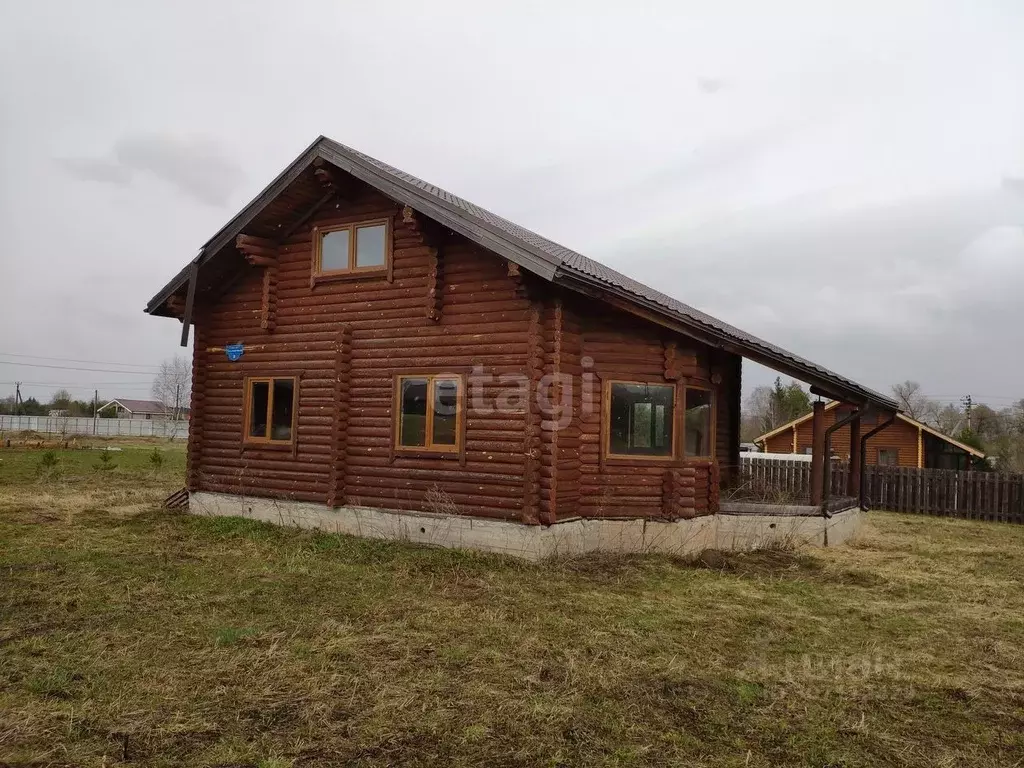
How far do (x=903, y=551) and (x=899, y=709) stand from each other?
8691 millimetres

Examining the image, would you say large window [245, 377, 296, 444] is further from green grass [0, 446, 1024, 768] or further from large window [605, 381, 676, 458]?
large window [605, 381, 676, 458]

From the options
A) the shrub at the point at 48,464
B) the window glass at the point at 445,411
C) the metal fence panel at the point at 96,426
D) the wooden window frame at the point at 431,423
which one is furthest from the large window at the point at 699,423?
the metal fence panel at the point at 96,426

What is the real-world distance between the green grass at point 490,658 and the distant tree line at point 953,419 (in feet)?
68.5

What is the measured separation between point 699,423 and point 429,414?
14.7 ft

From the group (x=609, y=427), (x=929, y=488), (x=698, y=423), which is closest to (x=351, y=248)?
(x=609, y=427)

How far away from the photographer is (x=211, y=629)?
6.74 metres

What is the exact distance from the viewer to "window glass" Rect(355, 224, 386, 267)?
12102mm

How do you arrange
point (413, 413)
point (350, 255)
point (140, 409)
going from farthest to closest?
point (140, 409)
point (350, 255)
point (413, 413)

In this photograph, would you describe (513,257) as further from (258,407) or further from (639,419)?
(258,407)

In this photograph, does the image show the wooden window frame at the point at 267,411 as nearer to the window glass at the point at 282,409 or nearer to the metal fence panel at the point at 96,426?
the window glass at the point at 282,409

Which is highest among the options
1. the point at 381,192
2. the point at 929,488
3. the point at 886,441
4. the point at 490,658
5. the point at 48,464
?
the point at 381,192

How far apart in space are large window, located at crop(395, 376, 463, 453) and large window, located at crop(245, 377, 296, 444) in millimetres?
2410

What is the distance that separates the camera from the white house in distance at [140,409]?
100 metres

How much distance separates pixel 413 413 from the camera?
1155 centimetres
